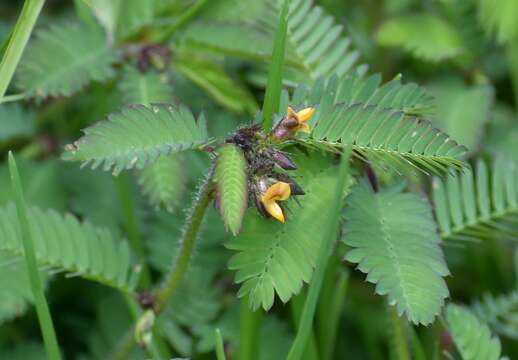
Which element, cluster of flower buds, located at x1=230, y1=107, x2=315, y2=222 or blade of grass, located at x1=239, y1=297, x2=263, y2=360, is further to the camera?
blade of grass, located at x1=239, y1=297, x2=263, y2=360

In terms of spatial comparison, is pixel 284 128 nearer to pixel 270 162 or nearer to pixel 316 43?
pixel 270 162

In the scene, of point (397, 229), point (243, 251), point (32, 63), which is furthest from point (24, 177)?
point (397, 229)

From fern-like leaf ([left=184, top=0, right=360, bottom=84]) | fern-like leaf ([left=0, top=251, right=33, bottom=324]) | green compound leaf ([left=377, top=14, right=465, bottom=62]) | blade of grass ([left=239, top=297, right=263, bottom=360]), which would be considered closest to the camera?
blade of grass ([left=239, top=297, right=263, bottom=360])

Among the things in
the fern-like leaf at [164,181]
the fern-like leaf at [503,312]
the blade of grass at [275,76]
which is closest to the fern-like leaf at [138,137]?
the blade of grass at [275,76]

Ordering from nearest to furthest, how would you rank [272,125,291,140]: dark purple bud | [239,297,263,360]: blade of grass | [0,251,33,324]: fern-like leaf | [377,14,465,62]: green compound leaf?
[272,125,291,140]: dark purple bud → [239,297,263,360]: blade of grass → [0,251,33,324]: fern-like leaf → [377,14,465,62]: green compound leaf

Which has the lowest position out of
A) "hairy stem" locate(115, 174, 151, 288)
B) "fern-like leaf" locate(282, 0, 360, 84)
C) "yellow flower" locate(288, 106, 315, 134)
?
"hairy stem" locate(115, 174, 151, 288)

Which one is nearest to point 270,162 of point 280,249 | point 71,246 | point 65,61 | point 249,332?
point 280,249

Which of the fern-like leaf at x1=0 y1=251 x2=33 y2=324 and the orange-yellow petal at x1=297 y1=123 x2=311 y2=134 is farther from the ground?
the orange-yellow petal at x1=297 y1=123 x2=311 y2=134

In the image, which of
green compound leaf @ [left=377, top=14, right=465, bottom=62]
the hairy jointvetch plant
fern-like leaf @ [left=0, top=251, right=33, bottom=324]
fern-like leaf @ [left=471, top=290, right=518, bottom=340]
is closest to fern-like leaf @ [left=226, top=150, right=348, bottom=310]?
the hairy jointvetch plant

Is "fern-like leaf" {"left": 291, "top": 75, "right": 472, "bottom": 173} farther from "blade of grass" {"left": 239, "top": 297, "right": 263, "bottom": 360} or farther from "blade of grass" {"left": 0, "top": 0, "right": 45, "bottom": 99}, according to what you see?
"blade of grass" {"left": 0, "top": 0, "right": 45, "bottom": 99}
